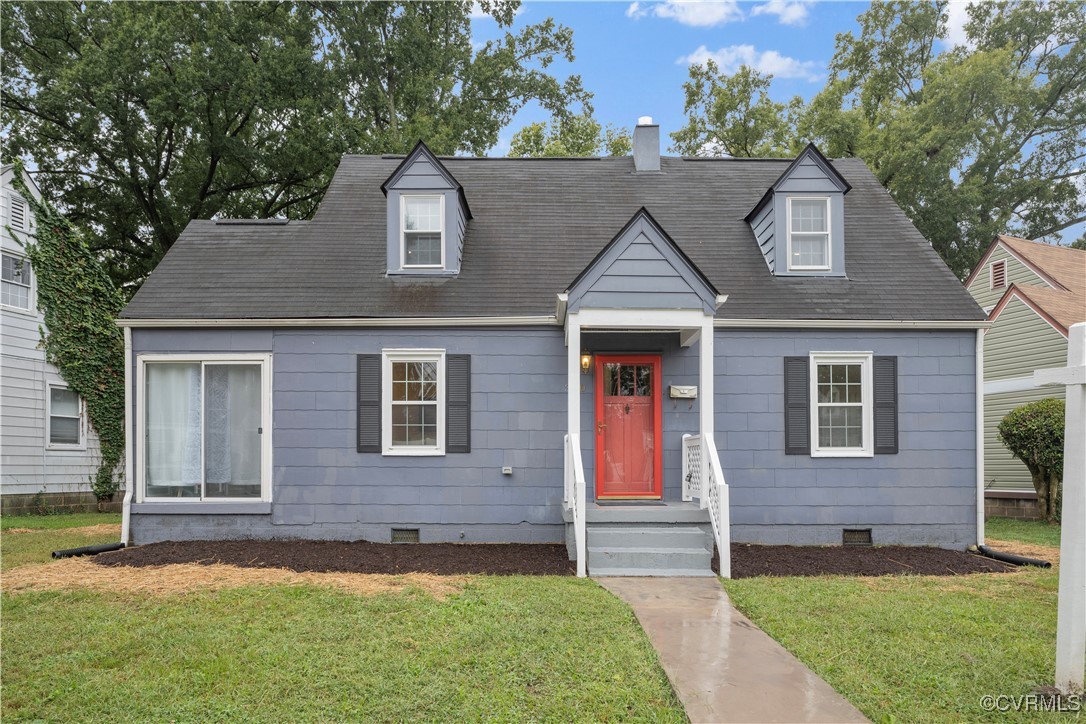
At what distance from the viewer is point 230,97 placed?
18.5 m

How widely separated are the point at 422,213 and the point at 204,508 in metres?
5.02

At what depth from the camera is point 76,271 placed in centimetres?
1444

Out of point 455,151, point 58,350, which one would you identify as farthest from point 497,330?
point 455,151

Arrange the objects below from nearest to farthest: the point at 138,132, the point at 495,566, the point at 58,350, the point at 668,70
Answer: the point at 495,566 → the point at 58,350 → the point at 138,132 → the point at 668,70

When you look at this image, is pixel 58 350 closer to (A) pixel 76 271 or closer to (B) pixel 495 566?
(A) pixel 76 271

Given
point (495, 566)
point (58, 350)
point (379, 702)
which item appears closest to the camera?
point (379, 702)

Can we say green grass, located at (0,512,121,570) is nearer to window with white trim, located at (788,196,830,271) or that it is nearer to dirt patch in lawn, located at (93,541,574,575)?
dirt patch in lawn, located at (93,541,574,575)

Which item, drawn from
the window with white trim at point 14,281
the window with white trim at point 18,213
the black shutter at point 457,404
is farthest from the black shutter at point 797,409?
the window with white trim at point 18,213

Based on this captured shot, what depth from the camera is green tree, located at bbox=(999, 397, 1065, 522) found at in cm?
A: 1209

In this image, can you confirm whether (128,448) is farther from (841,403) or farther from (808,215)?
(808,215)

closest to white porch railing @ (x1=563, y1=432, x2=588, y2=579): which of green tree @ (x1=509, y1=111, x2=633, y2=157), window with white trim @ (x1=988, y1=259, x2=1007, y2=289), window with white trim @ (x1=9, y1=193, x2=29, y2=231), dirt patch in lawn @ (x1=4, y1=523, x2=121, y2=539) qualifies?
dirt patch in lawn @ (x1=4, y1=523, x2=121, y2=539)

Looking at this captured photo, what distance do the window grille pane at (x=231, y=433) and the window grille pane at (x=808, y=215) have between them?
315 inches

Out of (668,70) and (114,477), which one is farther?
(668,70)

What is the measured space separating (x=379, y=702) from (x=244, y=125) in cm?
1935
